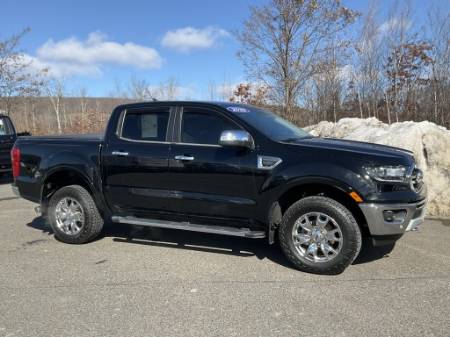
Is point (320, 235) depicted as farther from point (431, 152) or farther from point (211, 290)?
point (431, 152)

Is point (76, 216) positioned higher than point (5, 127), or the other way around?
point (5, 127)

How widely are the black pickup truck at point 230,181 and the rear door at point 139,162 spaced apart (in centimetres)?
1

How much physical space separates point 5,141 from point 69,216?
27.2 ft

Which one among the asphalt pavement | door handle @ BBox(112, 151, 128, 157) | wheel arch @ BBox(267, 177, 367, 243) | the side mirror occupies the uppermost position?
the side mirror

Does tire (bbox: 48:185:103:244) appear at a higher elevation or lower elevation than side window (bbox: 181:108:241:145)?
lower

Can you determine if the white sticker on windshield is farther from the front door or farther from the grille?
the grille

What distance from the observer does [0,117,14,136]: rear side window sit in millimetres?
12891

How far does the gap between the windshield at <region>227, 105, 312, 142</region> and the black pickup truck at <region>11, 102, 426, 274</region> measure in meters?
0.02

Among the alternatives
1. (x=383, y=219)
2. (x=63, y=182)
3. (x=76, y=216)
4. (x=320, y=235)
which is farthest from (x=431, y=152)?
(x=63, y=182)

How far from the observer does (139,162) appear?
5324 millimetres

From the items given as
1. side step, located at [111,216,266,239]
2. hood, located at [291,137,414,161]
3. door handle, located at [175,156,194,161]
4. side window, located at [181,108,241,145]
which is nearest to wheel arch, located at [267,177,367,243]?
side step, located at [111,216,266,239]

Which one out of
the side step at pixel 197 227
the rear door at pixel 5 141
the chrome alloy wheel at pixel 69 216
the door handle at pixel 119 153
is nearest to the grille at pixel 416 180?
the side step at pixel 197 227

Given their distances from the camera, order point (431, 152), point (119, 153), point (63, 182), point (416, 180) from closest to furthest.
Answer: point (416, 180) < point (119, 153) < point (63, 182) < point (431, 152)

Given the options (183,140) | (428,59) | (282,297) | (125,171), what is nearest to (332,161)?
(282,297)
